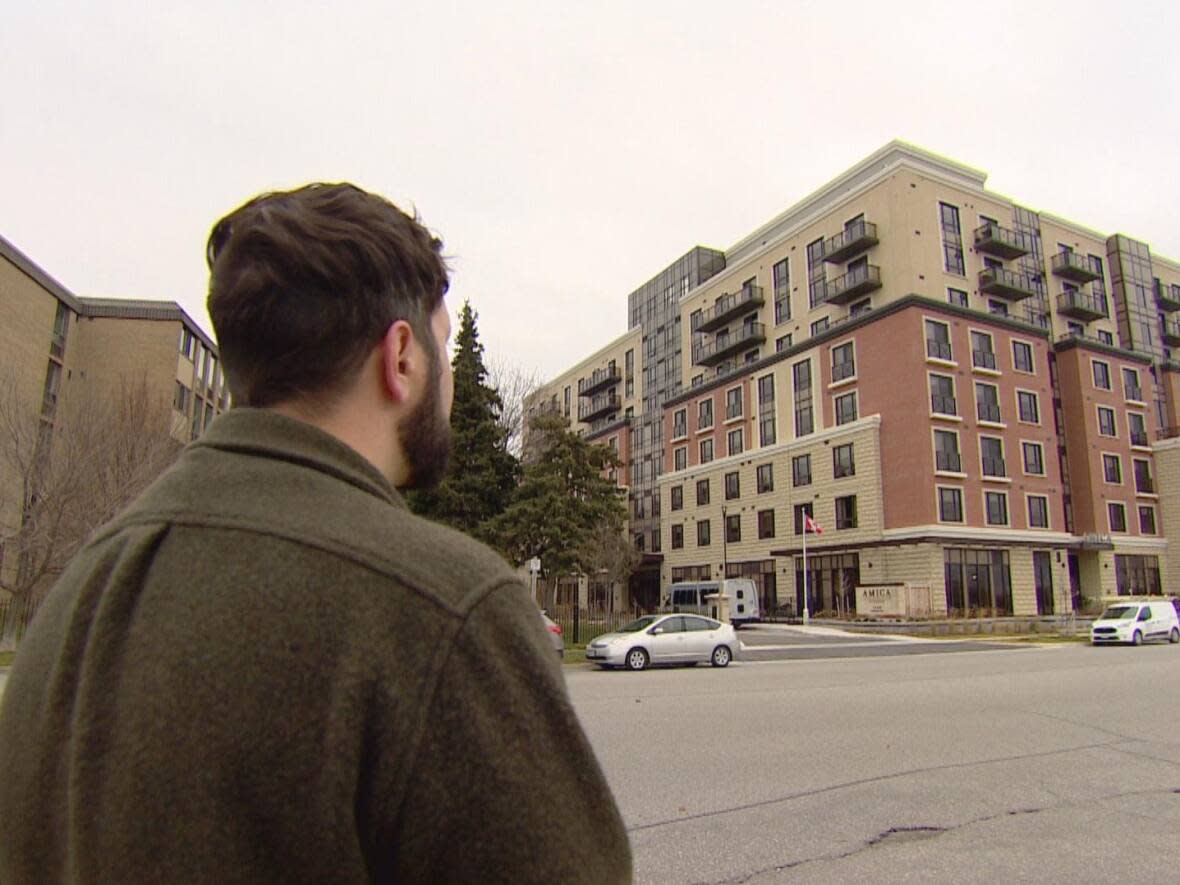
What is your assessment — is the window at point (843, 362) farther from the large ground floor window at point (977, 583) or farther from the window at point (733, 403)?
the large ground floor window at point (977, 583)

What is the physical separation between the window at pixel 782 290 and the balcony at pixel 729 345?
5.10ft

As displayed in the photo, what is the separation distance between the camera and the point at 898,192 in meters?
44.1

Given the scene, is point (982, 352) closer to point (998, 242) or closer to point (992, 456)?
point (992, 456)

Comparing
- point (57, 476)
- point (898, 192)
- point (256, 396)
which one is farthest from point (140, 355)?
point (256, 396)

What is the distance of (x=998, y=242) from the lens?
44719mm

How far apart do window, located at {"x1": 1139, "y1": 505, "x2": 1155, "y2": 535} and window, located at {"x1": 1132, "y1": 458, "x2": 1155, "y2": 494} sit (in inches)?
40.7

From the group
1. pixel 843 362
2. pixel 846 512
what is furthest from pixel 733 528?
pixel 843 362

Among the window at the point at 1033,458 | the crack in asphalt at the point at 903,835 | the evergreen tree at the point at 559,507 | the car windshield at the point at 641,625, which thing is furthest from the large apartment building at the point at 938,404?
the crack in asphalt at the point at 903,835

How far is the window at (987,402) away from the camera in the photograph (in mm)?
42375

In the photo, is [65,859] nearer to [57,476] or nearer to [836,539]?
[57,476]

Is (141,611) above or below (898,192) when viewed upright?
below

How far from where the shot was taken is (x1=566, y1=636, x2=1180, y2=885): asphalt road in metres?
4.93

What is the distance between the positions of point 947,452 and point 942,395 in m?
3.02

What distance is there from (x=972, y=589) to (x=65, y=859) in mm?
43942
